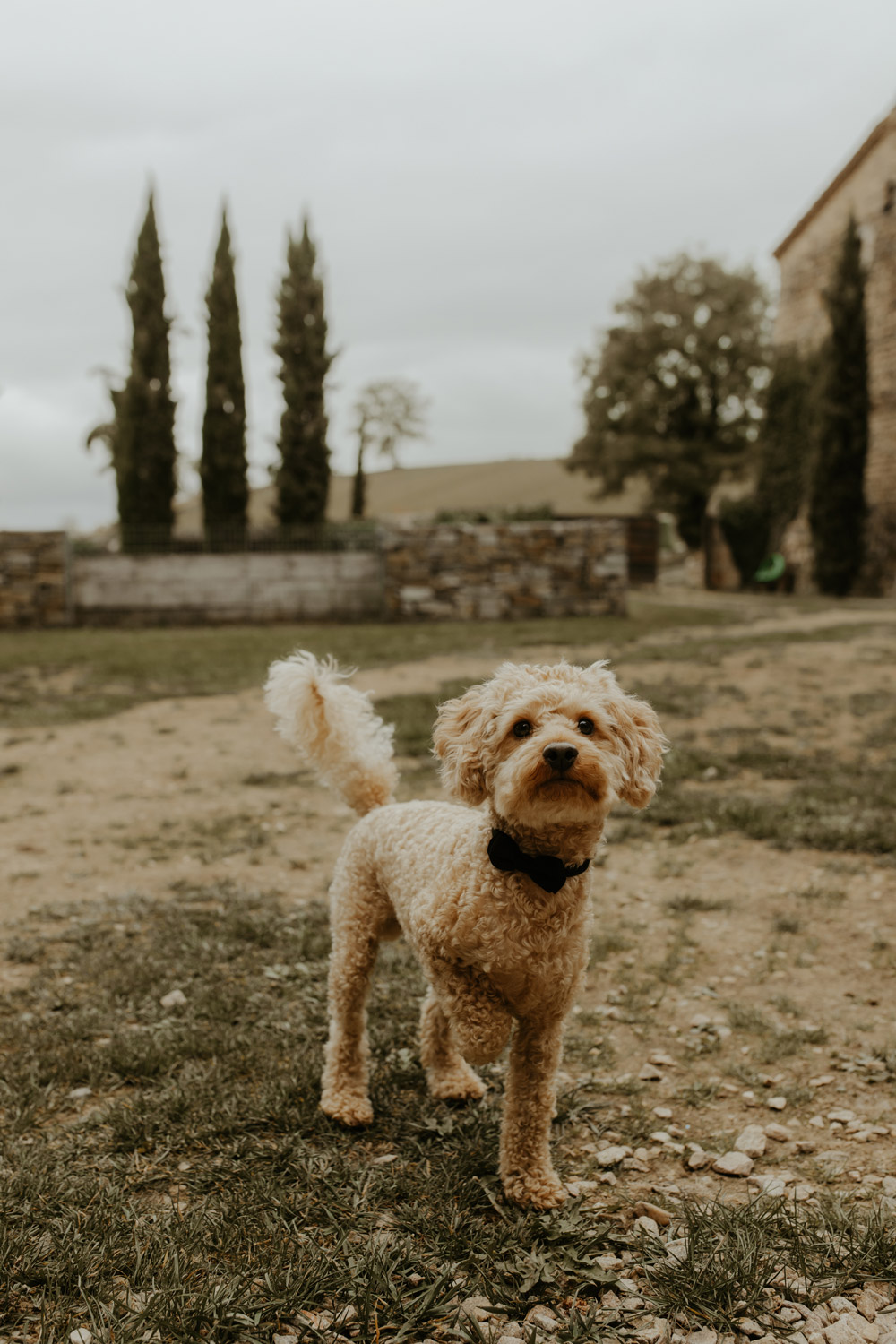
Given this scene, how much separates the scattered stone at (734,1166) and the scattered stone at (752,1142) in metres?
0.04

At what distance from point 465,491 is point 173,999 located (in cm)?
5914

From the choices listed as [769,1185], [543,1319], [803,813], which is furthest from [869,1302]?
[803,813]

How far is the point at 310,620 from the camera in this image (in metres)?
16.6

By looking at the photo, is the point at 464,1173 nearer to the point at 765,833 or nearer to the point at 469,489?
the point at 765,833

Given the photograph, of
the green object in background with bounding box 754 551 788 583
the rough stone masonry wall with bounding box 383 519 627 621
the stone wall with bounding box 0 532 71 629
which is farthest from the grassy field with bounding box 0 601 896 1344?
the green object in background with bounding box 754 551 788 583

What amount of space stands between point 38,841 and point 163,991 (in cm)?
218

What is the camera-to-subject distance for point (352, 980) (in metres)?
2.84

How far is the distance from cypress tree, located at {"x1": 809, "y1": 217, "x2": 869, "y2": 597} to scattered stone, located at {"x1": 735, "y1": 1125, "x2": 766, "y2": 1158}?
69.2 feet

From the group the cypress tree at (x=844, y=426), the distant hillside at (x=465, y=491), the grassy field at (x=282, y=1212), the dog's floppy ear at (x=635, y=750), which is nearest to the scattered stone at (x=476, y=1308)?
the grassy field at (x=282, y=1212)

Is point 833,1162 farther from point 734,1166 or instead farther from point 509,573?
point 509,573

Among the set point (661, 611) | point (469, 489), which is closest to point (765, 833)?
point (661, 611)

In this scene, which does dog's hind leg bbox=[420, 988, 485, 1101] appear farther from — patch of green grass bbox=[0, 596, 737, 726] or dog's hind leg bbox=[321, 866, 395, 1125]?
patch of green grass bbox=[0, 596, 737, 726]

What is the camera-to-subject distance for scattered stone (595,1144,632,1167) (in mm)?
2600

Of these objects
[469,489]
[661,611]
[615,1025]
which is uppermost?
[469,489]
